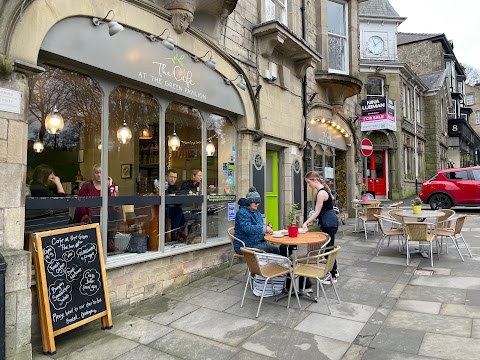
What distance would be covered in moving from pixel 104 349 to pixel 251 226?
2.39 meters

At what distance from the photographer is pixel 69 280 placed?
3643mm

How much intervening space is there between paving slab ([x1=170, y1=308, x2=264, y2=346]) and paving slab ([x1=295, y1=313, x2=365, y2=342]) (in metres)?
0.53

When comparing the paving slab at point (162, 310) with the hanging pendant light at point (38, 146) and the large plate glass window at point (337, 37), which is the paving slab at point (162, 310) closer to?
the hanging pendant light at point (38, 146)

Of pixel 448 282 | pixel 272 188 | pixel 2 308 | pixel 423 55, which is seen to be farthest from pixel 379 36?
pixel 2 308

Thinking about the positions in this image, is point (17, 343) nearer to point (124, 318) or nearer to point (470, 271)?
point (124, 318)

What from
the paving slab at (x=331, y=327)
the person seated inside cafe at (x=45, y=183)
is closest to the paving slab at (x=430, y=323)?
the paving slab at (x=331, y=327)

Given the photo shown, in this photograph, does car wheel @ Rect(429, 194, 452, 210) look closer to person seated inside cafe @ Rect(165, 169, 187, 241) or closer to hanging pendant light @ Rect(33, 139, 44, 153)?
person seated inside cafe @ Rect(165, 169, 187, 241)

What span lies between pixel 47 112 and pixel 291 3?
22.3ft

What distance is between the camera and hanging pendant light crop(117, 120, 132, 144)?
16.6 feet

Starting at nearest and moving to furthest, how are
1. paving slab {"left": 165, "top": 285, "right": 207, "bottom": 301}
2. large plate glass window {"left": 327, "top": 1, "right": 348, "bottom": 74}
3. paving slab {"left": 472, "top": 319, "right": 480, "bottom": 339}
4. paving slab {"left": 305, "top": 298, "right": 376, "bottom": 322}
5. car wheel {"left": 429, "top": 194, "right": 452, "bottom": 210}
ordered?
paving slab {"left": 472, "top": 319, "right": 480, "bottom": 339} → paving slab {"left": 305, "top": 298, "right": 376, "bottom": 322} → paving slab {"left": 165, "top": 285, "right": 207, "bottom": 301} → large plate glass window {"left": 327, "top": 1, "right": 348, "bottom": 74} → car wheel {"left": 429, "top": 194, "right": 452, "bottom": 210}

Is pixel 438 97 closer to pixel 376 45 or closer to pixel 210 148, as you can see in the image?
pixel 376 45

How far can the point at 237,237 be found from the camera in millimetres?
5234

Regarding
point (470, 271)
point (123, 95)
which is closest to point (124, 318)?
point (123, 95)

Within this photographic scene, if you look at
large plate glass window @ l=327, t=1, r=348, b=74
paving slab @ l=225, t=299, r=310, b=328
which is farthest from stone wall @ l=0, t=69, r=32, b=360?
large plate glass window @ l=327, t=1, r=348, b=74
